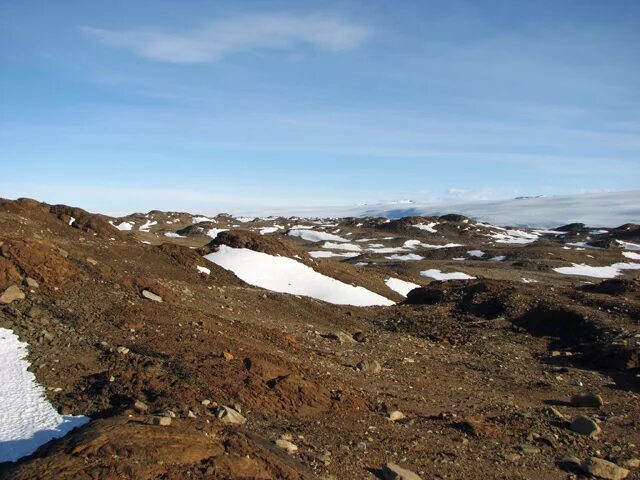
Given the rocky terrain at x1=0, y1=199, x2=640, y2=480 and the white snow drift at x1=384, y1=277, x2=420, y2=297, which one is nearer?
the rocky terrain at x1=0, y1=199, x2=640, y2=480

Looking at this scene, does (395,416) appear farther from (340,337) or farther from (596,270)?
(596,270)

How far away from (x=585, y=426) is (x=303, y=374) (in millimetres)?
5142

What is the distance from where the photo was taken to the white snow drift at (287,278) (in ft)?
89.5

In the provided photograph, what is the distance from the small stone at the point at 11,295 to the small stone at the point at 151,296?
9.80 ft

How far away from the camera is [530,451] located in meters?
8.64

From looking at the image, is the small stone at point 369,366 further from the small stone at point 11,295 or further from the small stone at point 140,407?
the small stone at point 11,295

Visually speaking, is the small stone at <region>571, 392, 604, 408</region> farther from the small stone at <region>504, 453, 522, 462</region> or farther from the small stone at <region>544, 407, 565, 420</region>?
the small stone at <region>504, 453, 522, 462</region>

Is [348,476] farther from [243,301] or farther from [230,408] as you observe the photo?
[243,301]

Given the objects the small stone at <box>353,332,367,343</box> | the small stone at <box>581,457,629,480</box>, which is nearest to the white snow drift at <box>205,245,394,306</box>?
the small stone at <box>353,332,367,343</box>

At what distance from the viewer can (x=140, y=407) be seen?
7.49m

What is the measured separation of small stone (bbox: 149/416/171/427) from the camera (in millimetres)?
6305

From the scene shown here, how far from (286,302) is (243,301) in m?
1.66

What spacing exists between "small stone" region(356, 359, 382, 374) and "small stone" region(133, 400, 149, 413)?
19.5 ft

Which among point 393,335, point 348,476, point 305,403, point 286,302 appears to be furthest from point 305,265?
point 348,476
